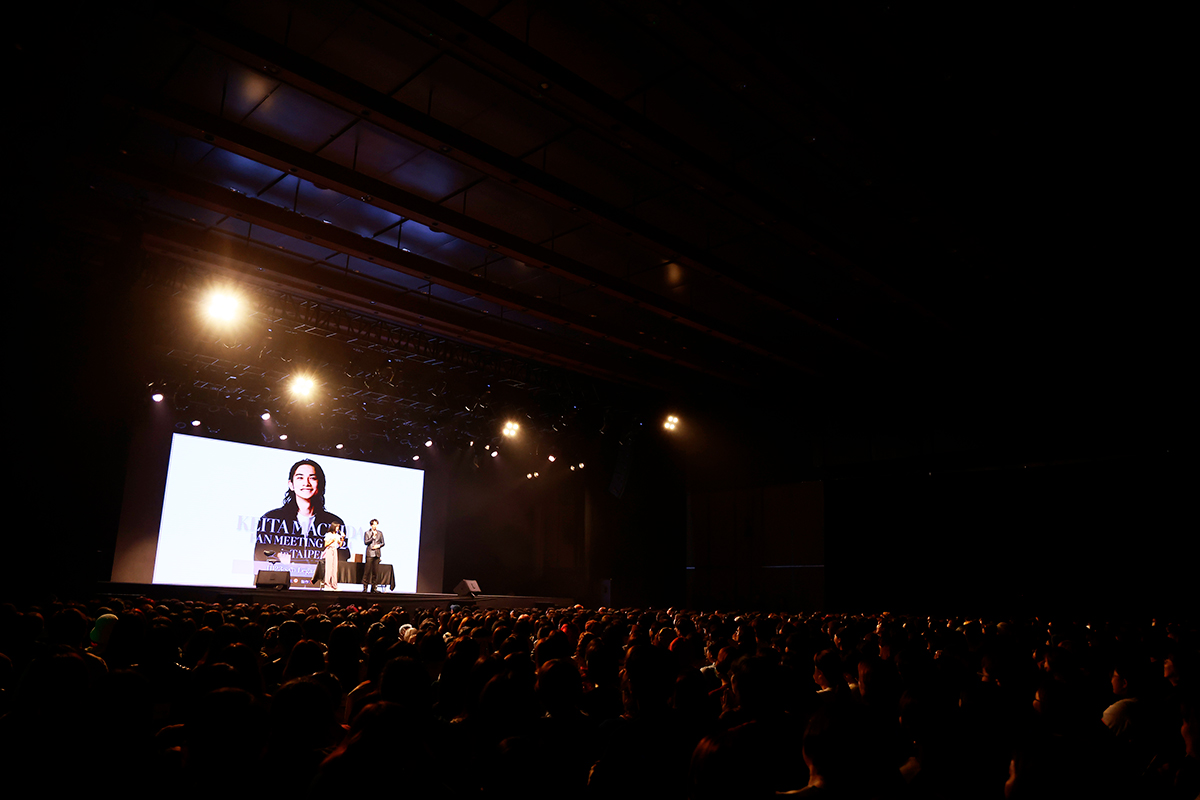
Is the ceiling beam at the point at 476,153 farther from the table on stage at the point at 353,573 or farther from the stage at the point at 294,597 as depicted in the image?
the table on stage at the point at 353,573

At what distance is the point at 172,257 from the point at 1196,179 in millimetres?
13975

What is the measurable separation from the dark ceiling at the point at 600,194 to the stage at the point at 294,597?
4.26 meters

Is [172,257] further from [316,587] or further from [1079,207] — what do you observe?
[1079,207]

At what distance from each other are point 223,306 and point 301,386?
12.5 ft

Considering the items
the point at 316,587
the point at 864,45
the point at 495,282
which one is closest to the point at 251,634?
the point at 864,45

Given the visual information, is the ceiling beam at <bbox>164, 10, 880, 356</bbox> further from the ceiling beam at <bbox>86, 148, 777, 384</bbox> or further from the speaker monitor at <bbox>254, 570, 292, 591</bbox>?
the speaker monitor at <bbox>254, 570, 292, 591</bbox>

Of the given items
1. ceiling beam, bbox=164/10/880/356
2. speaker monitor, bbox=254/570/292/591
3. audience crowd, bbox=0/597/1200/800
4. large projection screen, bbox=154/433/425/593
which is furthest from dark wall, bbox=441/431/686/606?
audience crowd, bbox=0/597/1200/800

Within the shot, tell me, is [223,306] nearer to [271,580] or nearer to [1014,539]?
[271,580]

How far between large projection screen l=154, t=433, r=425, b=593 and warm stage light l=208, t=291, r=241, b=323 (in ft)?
17.8

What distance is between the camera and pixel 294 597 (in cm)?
1463

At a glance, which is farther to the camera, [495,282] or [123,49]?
[495,282]

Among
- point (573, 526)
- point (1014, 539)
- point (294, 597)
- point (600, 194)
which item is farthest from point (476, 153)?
point (573, 526)

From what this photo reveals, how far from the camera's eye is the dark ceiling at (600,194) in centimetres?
693

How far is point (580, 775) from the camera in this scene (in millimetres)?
2750
